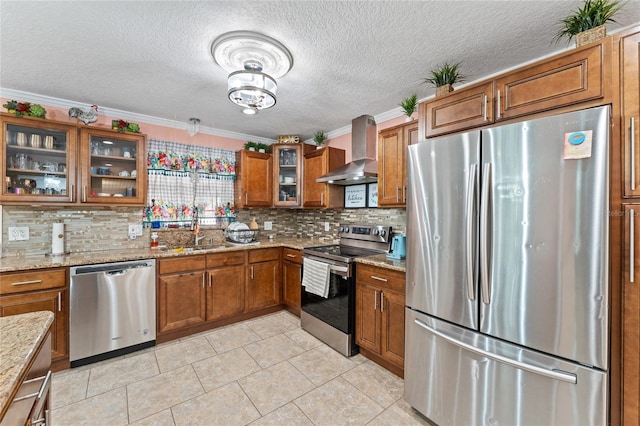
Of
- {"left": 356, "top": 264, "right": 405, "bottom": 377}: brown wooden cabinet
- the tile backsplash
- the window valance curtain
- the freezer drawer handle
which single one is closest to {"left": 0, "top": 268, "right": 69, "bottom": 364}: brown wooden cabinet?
the tile backsplash

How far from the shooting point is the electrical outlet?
8.43 ft

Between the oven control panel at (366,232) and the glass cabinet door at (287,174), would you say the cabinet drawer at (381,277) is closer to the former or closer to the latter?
the oven control panel at (366,232)

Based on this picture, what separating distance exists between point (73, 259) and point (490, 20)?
11.9ft

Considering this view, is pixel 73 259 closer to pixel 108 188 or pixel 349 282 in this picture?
pixel 108 188

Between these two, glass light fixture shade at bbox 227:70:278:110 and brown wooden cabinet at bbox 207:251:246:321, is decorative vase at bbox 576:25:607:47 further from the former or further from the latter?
brown wooden cabinet at bbox 207:251:246:321

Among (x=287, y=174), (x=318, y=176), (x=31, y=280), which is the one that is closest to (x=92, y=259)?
(x=31, y=280)

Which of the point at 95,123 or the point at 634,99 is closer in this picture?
the point at 634,99

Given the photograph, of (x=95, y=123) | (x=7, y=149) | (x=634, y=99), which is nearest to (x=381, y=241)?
(x=634, y=99)

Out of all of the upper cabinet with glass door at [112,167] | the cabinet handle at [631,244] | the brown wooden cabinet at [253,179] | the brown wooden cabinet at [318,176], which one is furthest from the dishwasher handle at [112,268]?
the cabinet handle at [631,244]

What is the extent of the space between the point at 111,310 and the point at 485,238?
121 inches

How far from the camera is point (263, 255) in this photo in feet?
11.4

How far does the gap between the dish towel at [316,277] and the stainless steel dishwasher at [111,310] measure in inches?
59.7

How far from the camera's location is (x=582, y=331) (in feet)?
4.02

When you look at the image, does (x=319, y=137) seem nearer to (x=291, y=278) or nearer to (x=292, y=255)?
(x=292, y=255)
